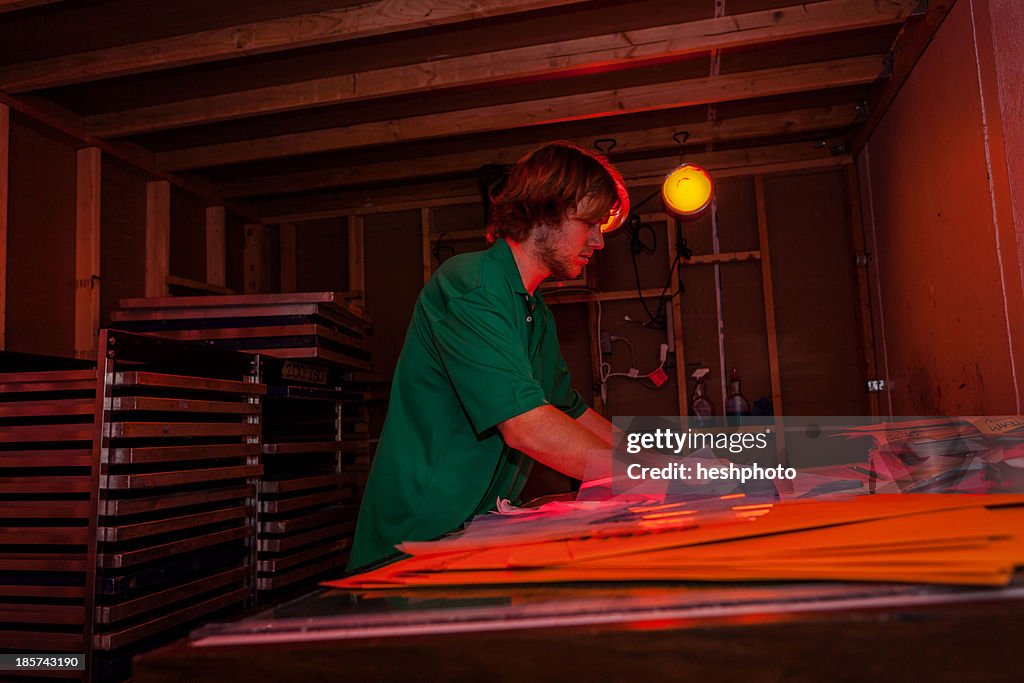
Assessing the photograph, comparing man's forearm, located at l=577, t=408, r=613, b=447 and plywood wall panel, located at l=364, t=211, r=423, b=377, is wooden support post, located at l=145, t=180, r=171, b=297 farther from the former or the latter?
man's forearm, located at l=577, t=408, r=613, b=447

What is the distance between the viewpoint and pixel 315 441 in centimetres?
412

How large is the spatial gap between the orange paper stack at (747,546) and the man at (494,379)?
17.2 inches

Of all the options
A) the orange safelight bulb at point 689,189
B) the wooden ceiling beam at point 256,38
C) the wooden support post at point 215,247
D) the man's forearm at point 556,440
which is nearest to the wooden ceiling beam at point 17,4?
the wooden ceiling beam at point 256,38

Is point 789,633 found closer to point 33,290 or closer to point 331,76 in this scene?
point 331,76

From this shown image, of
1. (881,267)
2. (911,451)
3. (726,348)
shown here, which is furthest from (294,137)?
(911,451)

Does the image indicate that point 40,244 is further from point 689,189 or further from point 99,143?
point 689,189

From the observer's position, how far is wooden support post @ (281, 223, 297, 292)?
579 centimetres

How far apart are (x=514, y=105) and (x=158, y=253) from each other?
240 cm

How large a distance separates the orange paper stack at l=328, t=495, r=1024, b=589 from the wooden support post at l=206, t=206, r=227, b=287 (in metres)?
5.18

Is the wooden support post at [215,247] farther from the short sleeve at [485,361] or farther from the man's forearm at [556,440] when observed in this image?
the man's forearm at [556,440]

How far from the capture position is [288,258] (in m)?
5.81

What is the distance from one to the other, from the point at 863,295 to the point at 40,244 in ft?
15.5

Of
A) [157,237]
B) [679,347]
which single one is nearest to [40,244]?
[157,237]

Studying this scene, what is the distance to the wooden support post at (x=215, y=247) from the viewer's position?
17.4ft
